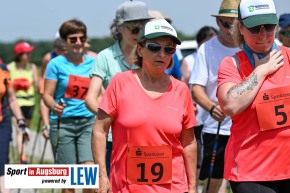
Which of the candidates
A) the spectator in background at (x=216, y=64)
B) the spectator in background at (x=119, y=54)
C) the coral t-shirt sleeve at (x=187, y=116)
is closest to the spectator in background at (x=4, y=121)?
the spectator in background at (x=119, y=54)

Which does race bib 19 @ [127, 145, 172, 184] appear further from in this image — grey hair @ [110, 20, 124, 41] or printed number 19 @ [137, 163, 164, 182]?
grey hair @ [110, 20, 124, 41]

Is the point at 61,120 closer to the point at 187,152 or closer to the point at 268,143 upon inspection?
the point at 187,152

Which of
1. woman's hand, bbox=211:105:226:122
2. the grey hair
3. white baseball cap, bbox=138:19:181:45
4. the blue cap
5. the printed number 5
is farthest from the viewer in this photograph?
the blue cap

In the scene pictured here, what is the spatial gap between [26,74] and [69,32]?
27.9 ft

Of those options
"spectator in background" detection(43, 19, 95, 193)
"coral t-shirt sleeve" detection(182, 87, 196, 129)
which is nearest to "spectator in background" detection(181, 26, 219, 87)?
"spectator in background" detection(43, 19, 95, 193)

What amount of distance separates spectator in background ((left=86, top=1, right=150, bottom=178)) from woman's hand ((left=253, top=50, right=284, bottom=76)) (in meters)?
2.31

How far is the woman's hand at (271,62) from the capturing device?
233 inches

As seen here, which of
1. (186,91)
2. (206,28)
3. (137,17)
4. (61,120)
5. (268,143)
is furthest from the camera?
(206,28)

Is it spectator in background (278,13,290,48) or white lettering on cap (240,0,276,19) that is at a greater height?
white lettering on cap (240,0,276,19)

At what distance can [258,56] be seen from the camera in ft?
19.8

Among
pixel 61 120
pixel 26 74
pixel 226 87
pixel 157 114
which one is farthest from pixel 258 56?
pixel 26 74

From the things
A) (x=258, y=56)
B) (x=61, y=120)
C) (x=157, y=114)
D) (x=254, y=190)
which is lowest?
(x=61, y=120)

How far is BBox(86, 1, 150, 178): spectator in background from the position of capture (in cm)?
820

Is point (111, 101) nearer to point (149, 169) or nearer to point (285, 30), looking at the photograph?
point (149, 169)
